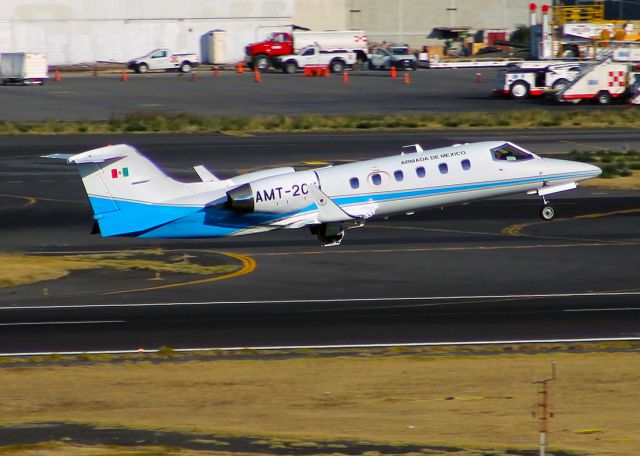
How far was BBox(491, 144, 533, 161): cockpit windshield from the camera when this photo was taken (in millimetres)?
34812

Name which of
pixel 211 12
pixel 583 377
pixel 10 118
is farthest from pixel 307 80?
pixel 583 377

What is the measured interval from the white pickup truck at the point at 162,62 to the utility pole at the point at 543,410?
300 ft

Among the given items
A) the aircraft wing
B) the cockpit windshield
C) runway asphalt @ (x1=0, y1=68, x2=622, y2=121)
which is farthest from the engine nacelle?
runway asphalt @ (x1=0, y1=68, x2=622, y2=121)

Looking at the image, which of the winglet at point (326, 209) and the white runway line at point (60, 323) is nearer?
the white runway line at point (60, 323)

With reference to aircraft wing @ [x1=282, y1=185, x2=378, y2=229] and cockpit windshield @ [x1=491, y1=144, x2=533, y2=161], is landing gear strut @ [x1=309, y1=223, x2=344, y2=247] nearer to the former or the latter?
aircraft wing @ [x1=282, y1=185, x2=378, y2=229]

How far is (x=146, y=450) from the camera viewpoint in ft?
53.6

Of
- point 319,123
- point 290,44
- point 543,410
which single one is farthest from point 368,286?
point 290,44

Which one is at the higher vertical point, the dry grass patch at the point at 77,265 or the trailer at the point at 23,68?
the trailer at the point at 23,68

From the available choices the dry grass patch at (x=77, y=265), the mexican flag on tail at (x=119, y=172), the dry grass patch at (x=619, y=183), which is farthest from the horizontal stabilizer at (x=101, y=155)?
the dry grass patch at (x=619, y=183)

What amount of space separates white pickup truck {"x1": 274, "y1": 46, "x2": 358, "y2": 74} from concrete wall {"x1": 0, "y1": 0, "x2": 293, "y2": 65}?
10371mm

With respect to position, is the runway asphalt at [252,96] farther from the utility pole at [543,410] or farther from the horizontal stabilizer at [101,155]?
the utility pole at [543,410]

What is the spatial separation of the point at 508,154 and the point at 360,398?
53.8 feet

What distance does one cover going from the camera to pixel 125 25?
113125 millimetres

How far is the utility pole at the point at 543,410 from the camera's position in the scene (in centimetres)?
1468
